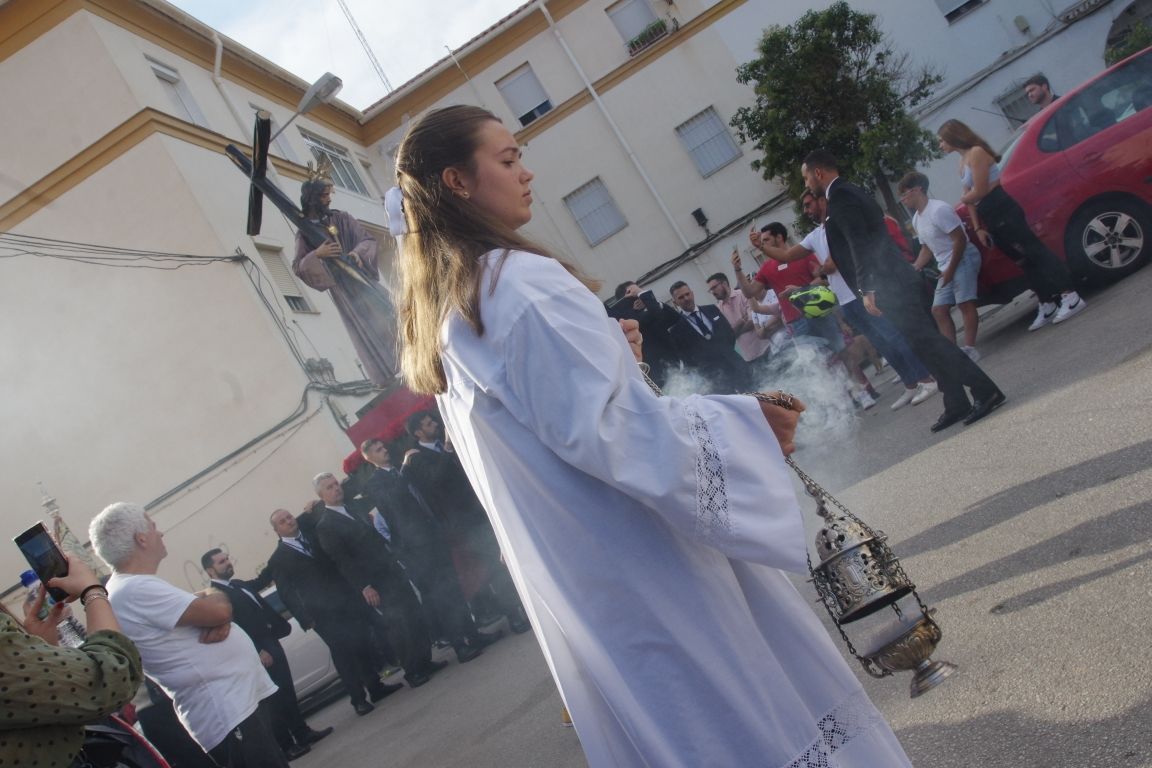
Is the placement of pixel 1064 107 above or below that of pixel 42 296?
below

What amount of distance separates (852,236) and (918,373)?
76.4 inches

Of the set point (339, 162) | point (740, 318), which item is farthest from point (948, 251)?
point (339, 162)

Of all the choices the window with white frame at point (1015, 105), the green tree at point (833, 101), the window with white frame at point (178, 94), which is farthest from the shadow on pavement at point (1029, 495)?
the window with white frame at point (1015, 105)

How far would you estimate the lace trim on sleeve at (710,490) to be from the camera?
173 cm

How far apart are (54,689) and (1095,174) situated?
778cm

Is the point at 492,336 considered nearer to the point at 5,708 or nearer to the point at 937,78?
the point at 5,708

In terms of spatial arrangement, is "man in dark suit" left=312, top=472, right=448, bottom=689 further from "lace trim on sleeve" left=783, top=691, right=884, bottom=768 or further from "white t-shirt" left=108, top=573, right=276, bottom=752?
"lace trim on sleeve" left=783, top=691, right=884, bottom=768

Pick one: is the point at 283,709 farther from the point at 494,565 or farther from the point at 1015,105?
the point at 1015,105

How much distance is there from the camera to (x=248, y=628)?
7.29 meters

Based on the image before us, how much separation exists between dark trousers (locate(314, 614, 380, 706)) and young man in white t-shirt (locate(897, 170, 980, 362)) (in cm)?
538

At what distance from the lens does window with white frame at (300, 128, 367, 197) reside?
21859mm

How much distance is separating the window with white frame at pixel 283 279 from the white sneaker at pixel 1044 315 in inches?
458

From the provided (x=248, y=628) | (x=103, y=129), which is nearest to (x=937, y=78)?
(x=103, y=129)

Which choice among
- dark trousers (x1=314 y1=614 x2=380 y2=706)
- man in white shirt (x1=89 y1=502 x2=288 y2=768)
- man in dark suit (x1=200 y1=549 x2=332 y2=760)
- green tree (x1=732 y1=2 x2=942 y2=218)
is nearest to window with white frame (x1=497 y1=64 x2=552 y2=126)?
green tree (x1=732 y1=2 x2=942 y2=218)
